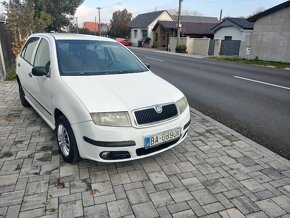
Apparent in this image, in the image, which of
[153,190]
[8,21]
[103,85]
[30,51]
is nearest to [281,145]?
[153,190]

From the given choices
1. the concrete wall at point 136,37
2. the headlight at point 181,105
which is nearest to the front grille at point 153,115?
the headlight at point 181,105

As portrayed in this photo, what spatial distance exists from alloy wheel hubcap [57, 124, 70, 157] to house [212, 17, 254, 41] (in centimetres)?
2804

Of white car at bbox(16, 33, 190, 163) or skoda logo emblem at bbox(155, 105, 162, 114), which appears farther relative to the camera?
skoda logo emblem at bbox(155, 105, 162, 114)

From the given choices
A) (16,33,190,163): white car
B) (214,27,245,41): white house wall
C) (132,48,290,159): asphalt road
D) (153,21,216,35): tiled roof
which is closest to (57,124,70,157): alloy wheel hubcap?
(16,33,190,163): white car

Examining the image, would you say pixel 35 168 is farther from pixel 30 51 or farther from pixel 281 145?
pixel 281 145

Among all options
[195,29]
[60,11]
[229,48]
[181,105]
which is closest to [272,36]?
[229,48]

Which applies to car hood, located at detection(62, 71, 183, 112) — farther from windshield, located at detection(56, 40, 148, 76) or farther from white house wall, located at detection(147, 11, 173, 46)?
white house wall, located at detection(147, 11, 173, 46)

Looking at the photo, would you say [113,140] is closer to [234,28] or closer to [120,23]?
[234,28]

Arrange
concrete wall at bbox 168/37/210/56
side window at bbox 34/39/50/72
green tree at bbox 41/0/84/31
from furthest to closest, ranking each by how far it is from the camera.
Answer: green tree at bbox 41/0/84/31 < concrete wall at bbox 168/37/210/56 < side window at bbox 34/39/50/72

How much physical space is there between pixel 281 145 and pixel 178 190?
246 cm

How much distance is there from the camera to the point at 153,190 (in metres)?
3.12

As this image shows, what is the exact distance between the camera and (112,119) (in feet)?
10.1

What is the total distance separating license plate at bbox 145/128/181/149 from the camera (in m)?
3.21

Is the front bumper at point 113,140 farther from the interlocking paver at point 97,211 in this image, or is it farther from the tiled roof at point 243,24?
the tiled roof at point 243,24
